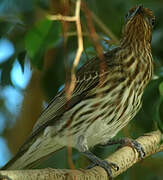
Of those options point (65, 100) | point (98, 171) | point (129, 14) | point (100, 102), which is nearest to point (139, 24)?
point (129, 14)

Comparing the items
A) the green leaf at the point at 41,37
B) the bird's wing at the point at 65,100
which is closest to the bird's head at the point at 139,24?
the bird's wing at the point at 65,100

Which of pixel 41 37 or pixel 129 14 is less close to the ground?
pixel 41 37

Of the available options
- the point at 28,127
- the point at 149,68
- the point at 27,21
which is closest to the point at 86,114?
the point at 149,68

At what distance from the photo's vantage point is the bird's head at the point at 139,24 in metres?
3.46

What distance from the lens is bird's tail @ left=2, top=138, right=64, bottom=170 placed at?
11.6 ft

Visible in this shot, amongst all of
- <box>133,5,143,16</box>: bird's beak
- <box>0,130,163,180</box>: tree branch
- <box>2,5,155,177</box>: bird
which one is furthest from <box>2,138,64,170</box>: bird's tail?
<box>133,5,143,16</box>: bird's beak

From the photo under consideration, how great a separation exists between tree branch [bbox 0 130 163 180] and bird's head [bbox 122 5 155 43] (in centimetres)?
68

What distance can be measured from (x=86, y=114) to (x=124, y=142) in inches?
12.3

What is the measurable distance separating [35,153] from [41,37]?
58.4 inches

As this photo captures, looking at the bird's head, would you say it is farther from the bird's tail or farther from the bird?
the bird's tail

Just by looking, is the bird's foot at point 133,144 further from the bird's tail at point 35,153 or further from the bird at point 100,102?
the bird's tail at point 35,153

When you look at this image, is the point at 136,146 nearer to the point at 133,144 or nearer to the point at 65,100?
the point at 133,144

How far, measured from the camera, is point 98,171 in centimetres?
298

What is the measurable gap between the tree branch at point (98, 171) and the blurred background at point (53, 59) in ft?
0.29
